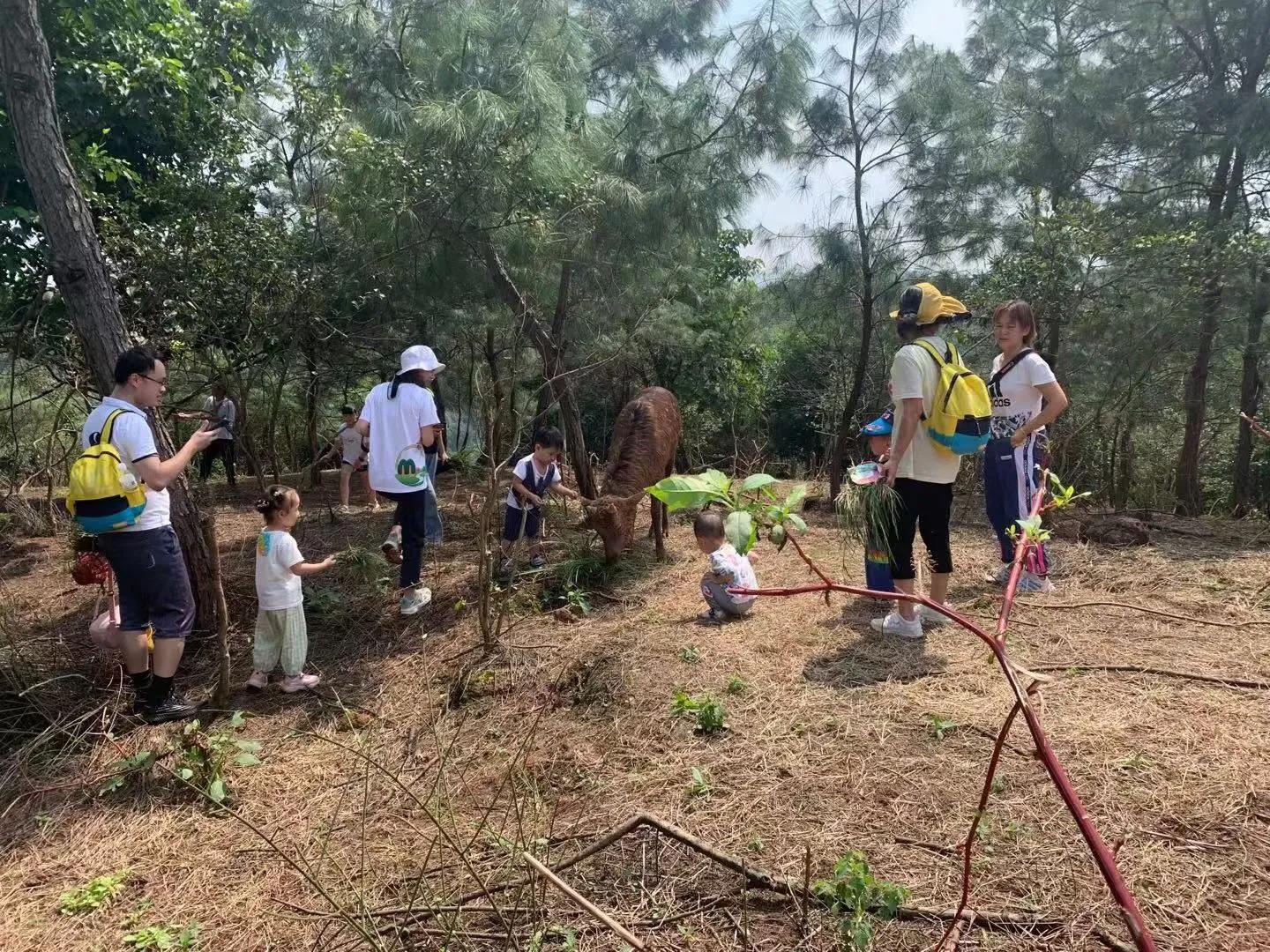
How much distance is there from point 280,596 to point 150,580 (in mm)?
572

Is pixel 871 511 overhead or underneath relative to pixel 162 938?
overhead

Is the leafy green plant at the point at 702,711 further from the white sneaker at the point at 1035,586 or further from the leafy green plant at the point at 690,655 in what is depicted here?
the white sneaker at the point at 1035,586

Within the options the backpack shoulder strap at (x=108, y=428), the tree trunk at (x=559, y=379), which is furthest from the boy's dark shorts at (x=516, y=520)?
the backpack shoulder strap at (x=108, y=428)

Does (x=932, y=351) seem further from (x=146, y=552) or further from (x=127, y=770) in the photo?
(x=127, y=770)

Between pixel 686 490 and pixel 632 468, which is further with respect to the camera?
pixel 632 468

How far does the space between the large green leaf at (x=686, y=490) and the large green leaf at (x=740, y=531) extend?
49 mm

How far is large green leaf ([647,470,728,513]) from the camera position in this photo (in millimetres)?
1216

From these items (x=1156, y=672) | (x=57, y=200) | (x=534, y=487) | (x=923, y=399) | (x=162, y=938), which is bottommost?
(x=162, y=938)

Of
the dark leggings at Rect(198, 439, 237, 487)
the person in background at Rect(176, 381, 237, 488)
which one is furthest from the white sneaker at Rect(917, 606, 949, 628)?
the dark leggings at Rect(198, 439, 237, 487)

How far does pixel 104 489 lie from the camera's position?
311 cm

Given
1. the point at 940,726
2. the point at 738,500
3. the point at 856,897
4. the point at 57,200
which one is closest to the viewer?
the point at 738,500

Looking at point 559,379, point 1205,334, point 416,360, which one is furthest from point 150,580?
point 1205,334

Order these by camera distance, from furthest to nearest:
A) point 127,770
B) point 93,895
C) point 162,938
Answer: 1. point 127,770
2. point 93,895
3. point 162,938

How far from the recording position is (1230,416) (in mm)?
8492
